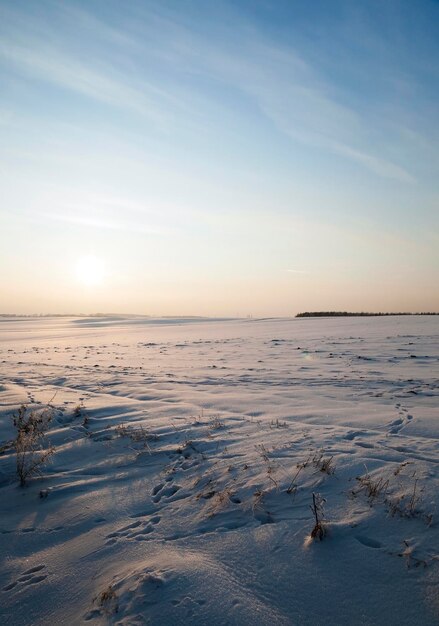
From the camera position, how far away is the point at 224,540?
9.02ft

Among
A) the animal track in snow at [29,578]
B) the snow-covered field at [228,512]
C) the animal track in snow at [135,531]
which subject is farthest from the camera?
the animal track in snow at [135,531]

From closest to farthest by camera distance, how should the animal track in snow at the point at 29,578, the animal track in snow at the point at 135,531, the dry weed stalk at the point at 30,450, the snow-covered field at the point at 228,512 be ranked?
the snow-covered field at the point at 228,512
the animal track in snow at the point at 29,578
the animal track in snow at the point at 135,531
the dry weed stalk at the point at 30,450

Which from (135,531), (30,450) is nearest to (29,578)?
(135,531)

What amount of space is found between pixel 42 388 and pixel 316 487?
696 centimetres

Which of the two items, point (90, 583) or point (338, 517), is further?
point (338, 517)

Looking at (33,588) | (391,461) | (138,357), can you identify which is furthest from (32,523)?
(138,357)

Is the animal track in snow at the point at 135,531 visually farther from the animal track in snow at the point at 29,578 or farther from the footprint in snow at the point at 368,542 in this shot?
the footprint in snow at the point at 368,542

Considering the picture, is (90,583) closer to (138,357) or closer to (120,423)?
(120,423)

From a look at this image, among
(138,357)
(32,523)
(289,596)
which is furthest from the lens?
(138,357)

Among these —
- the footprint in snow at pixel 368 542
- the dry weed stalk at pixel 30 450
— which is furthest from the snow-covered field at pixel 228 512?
the dry weed stalk at pixel 30 450

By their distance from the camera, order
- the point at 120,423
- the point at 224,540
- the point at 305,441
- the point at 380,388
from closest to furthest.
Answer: the point at 224,540, the point at 305,441, the point at 120,423, the point at 380,388

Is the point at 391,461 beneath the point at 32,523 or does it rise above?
above

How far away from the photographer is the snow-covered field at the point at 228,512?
7.22 ft

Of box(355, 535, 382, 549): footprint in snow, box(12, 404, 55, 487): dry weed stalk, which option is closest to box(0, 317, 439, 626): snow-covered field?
box(355, 535, 382, 549): footprint in snow
